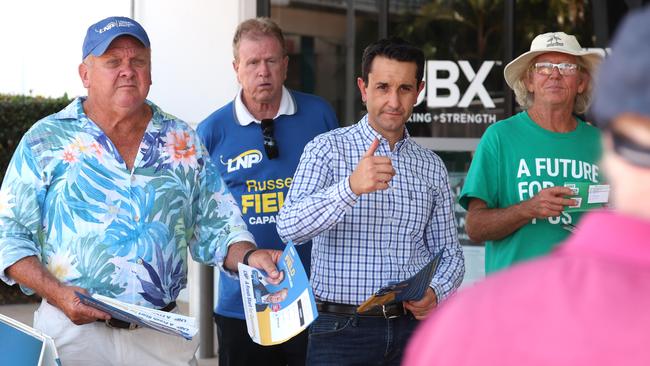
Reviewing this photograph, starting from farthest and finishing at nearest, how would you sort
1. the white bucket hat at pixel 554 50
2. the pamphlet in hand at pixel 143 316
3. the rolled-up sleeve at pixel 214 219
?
the white bucket hat at pixel 554 50
the rolled-up sleeve at pixel 214 219
the pamphlet in hand at pixel 143 316

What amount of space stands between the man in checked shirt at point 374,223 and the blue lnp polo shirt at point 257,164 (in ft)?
2.77

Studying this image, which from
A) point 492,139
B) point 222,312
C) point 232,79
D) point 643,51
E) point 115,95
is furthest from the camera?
point 232,79

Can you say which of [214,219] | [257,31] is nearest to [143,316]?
[214,219]

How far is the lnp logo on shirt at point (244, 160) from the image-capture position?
459 cm

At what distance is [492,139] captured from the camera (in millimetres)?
4156

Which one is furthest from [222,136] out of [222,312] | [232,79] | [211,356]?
[211,356]

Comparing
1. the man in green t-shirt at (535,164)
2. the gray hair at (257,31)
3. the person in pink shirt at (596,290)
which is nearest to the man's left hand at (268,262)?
the man in green t-shirt at (535,164)

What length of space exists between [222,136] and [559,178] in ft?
5.08

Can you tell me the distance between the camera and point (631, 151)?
4.05 ft

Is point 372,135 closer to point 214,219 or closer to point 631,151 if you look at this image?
point 214,219

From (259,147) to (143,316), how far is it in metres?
1.58

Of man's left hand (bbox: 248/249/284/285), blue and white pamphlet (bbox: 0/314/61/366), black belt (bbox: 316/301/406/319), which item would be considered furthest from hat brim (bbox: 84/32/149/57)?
black belt (bbox: 316/301/406/319)

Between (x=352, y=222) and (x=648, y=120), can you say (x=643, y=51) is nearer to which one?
(x=648, y=120)

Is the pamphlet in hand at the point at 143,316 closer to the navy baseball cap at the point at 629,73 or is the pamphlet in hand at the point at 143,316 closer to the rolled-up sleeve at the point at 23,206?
the rolled-up sleeve at the point at 23,206
